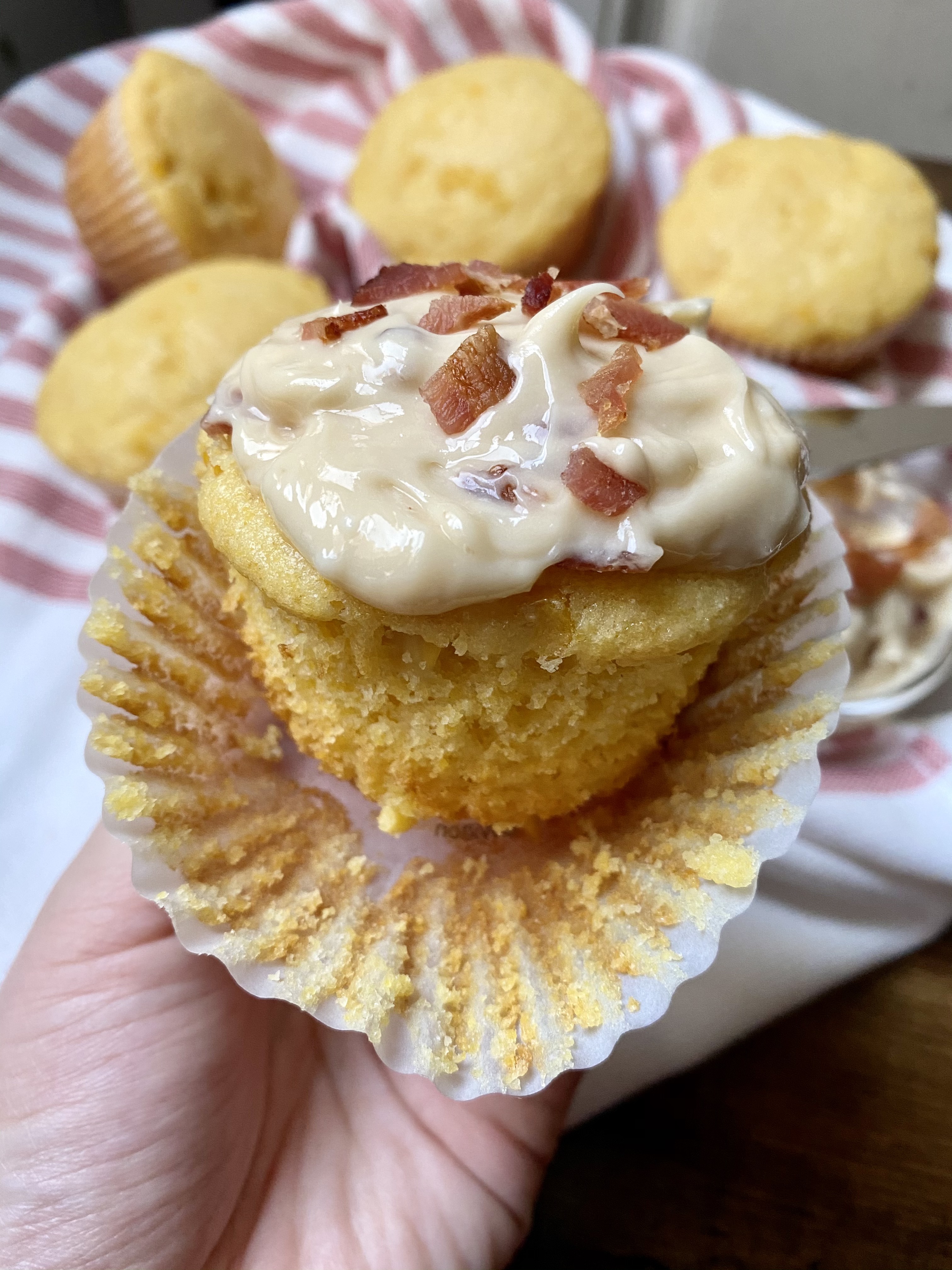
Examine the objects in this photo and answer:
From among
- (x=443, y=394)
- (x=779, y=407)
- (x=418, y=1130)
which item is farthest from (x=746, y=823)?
(x=418, y=1130)

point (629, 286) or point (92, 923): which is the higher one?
point (629, 286)

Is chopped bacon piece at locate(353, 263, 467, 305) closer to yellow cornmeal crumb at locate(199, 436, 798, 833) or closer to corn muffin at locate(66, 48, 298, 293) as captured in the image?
yellow cornmeal crumb at locate(199, 436, 798, 833)

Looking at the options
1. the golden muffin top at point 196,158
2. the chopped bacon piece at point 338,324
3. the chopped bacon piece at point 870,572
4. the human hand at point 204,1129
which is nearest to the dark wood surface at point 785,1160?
the human hand at point 204,1129

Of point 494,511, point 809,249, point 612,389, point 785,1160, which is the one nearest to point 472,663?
point 494,511

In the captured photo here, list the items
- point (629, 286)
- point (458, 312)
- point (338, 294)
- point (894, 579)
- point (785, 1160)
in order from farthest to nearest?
point (338, 294) < point (894, 579) < point (785, 1160) < point (629, 286) < point (458, 312)

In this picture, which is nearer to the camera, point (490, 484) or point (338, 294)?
point (490, 484)

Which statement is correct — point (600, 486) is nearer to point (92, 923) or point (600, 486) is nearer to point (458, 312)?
point (458, 312)
